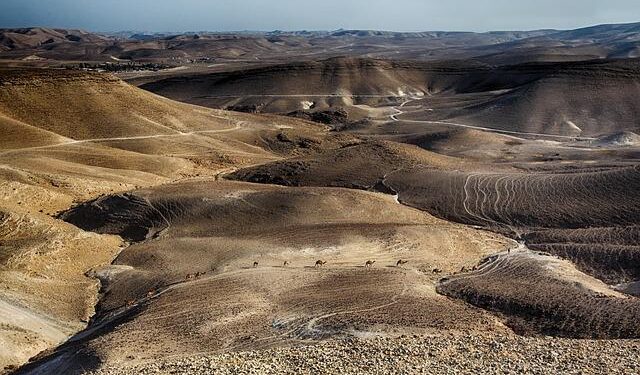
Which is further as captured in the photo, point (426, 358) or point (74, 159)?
point (74, 159)

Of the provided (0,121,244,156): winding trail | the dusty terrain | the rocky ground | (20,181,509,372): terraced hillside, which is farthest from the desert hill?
the rocky ground

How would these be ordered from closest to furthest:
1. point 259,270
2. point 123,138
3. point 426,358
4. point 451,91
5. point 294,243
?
point 426,358 → point 259,270 → point 294,243 → point 123,138 → point 451,91

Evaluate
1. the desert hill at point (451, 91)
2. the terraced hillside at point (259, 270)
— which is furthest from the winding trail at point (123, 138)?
the desert hill at point (451, 91)

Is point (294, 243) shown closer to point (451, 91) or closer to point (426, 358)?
point (426, 358)

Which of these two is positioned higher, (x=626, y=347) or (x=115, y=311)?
(x=626, y=347)

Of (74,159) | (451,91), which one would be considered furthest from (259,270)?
(451,91)

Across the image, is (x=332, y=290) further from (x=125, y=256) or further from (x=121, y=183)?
(x=121, y=183)

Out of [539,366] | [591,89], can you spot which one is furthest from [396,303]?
[591,89]
